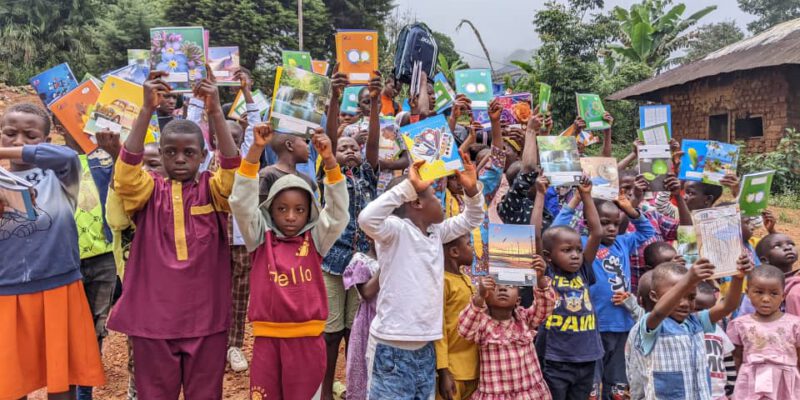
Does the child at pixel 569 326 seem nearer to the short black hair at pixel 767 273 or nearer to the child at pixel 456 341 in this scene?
the child at pixel 456 341

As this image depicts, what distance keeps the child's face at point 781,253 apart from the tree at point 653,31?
16.8m

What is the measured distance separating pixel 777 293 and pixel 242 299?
3092 mm

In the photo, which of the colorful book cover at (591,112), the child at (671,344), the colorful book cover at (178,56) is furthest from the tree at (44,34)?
the child at (671,344)

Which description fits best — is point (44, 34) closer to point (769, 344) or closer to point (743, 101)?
point (743, 101)

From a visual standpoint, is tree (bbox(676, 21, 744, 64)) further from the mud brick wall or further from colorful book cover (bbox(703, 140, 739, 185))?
colorful book cover (bbox(703, 140, 739, 185))

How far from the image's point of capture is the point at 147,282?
2.76 m

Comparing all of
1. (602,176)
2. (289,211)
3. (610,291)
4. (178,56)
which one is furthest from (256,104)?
(610,291)

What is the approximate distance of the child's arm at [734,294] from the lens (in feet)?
9.94

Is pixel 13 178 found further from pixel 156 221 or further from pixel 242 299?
pixel 242 299

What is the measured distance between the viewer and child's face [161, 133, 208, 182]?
109 inches

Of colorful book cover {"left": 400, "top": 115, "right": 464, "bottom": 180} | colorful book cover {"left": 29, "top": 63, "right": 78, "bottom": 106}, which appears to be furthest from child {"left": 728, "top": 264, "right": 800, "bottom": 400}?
colorful book cover {"left": 29, "top": 63, "right": 78, "bottom": 106}

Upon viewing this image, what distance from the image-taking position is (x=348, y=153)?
3920 mm

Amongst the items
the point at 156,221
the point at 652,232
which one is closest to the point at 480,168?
the point at 652,232

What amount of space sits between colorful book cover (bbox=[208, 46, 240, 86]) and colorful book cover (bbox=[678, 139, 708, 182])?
3299 mm
